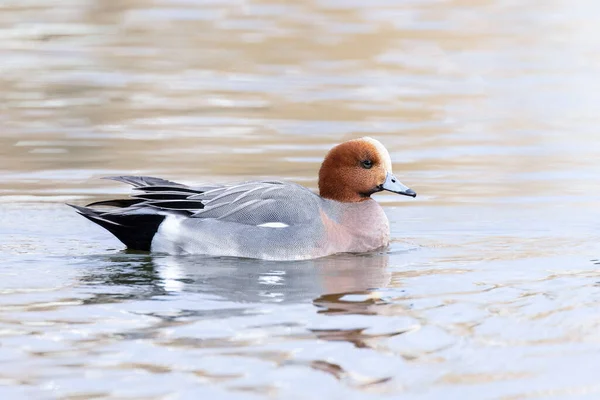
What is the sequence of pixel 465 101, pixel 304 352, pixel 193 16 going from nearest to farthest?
pixel 304 352 < pixel 465 101 < pixel 193 16

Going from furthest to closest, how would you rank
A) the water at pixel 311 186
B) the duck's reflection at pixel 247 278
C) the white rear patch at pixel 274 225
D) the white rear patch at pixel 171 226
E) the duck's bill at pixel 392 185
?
the duck's bill at pixel 392 185
the white rear patch at pixel 171 226
the white rear patch at pixel 274 225
the duck's reflection at pixel 247 278
the water at pixel 311 186

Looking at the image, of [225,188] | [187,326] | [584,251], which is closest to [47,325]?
[187,326]

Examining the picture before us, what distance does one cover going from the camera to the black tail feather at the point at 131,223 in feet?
Answer: 26.7

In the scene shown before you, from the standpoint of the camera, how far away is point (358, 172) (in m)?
8.37

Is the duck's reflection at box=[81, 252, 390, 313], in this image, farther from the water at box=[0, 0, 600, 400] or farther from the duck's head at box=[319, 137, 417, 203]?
the duck's head at box=[319, 137, 417, 203]

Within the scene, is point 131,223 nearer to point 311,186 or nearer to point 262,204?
point 262,204

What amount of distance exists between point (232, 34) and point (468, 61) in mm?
3876

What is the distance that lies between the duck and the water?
0.53 feet

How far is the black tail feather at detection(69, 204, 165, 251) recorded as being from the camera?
8148 millimetres

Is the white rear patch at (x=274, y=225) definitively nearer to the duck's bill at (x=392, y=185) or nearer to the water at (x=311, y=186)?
the water at (x=311, y=186)

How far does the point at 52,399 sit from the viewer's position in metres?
5.20

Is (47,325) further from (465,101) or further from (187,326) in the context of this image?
(465,101)

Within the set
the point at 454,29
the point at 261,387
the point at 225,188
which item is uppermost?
the point at 454,29

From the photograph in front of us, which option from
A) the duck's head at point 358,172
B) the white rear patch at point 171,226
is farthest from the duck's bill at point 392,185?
the white rear patch at point 171,226
